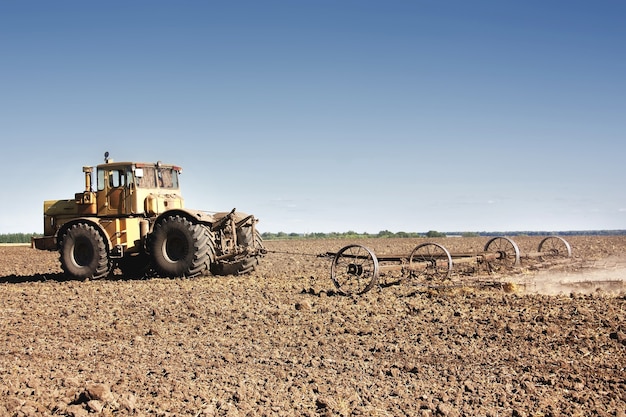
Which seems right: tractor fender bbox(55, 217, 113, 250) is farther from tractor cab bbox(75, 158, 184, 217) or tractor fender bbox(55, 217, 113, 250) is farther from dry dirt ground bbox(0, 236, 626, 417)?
dry dirt ground bbox(0, 236, 626, 417)

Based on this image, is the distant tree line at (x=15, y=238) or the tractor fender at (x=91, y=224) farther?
the distant tree line at (x=15, y=238)

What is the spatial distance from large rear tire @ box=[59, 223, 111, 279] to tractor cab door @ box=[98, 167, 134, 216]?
62 centimetres

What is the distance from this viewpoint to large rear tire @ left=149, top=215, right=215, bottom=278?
13.6m

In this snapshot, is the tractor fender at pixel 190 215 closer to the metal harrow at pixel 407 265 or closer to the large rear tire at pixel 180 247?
the large rear tire at pixel 180 247

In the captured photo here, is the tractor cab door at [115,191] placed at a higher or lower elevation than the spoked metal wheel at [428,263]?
higher

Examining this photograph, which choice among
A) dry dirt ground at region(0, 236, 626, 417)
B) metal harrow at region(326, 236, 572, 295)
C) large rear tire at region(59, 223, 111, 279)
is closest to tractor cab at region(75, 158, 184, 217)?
large rear tire at region(59, 223, 111, 279)

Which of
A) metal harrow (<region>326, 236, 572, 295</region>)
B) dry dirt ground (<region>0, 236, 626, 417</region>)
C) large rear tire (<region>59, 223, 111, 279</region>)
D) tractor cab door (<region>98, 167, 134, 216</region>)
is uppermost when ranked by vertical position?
tractor cab door (<region>98, 167, 134, 216</region>)

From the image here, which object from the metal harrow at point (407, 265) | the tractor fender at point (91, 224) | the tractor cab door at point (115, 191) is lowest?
the metal harrow at point (407, 265)

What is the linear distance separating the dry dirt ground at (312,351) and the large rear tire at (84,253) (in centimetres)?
202

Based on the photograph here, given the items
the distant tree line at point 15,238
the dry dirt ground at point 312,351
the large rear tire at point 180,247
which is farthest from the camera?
the distant tree line at point 15,238

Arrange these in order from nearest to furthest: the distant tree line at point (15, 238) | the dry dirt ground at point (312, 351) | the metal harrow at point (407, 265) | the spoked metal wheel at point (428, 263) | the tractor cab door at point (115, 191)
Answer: the dry dirt ground at point (312, 351) → the metal harrow at point (407, 265) → the spoked metal wheel at point (428, 263) → the tractor cab door at point (115, 191) → the distant tree line at point (15, 238)

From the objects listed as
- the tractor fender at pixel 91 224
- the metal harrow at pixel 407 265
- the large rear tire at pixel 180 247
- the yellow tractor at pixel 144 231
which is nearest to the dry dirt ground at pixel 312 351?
the metal harrow at pixel 407 265

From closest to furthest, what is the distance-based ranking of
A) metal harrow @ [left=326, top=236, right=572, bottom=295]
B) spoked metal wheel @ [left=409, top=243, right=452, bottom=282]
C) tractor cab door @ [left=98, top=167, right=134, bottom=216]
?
1. metal harrow @ [left=326, top=236, right=572, bottom=295]
2. spoked metal wheel @ [left=409, top=243, right=452, bottom=282]
3. tractor cab door @ [left=98, top=167, right=134, bottom=216]

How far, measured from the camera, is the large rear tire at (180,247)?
13641 mm
